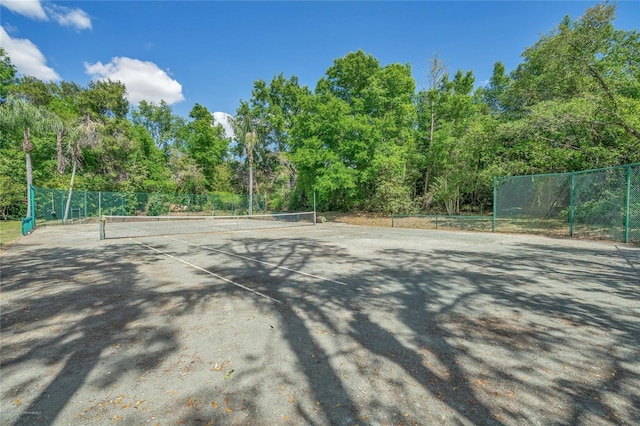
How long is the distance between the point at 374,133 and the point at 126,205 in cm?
2146

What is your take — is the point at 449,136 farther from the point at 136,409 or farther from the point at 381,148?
the point at 136,409

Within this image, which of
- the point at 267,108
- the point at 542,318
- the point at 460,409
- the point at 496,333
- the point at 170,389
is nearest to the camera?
the point at 460,409

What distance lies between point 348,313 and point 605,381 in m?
2.56

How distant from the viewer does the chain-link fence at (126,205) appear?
21297 mm

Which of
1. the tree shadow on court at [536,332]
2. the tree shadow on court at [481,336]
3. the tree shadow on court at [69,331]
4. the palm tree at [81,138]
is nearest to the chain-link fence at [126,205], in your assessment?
the palm tree at [81,138]

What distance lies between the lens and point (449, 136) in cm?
2306

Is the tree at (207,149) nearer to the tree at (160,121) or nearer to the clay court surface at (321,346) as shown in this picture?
the tree at (160,121)

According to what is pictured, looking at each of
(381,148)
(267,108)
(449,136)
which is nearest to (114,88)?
(267,108)

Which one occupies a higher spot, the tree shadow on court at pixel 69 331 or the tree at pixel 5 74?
the tree at pixel 5 74

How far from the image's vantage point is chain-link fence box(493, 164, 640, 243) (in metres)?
10.2

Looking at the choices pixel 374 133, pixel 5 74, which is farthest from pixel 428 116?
pixel 5 74

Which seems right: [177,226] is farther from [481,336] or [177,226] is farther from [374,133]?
[481,336]

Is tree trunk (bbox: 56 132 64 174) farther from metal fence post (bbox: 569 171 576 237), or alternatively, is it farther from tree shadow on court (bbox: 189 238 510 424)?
metal fence post (bbox: 569 171 576 237)

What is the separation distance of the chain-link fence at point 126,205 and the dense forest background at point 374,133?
6.70 feet
